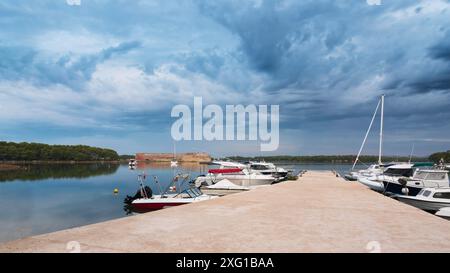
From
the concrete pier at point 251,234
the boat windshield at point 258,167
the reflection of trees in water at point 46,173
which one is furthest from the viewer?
the reflection of trees in water at point 46,173

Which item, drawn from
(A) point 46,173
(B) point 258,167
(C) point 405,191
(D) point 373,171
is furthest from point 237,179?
(A) point 46,173

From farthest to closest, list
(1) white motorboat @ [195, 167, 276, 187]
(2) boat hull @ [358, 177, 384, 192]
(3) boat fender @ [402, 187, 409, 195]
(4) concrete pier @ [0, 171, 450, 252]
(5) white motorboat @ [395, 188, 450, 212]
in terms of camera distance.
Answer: (1) white motorboat @ [195, 167, 276, 187] → (2) boat hull @ [358, 177, 384, 192] → (3) boat fender @ [402, 187, 409, 195] → (5) white motorboat @ [395, 188, 450, 212] → (4) concrete pier @ [0, 171, 450, 252]

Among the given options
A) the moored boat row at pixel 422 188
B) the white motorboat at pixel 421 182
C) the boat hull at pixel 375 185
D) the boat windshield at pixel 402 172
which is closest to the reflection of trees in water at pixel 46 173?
the boat hull at pixel 375 185

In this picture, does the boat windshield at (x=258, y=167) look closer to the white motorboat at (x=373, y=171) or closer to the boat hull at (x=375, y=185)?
the white motorboat at (x=373, y=171)

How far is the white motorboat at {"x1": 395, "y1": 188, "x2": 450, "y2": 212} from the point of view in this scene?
18.6m

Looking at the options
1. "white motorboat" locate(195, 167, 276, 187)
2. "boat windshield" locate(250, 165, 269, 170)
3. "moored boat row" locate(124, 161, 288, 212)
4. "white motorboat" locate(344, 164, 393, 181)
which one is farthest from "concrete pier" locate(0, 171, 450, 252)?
"boat windshield" locate(250, 165, 269, 170)

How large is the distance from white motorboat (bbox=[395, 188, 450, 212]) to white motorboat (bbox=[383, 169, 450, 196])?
151 cm

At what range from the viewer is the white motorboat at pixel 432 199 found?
61.0 feet

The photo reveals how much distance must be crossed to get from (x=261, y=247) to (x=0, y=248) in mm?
4645

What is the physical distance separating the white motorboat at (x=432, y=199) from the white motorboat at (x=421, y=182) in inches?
59.5

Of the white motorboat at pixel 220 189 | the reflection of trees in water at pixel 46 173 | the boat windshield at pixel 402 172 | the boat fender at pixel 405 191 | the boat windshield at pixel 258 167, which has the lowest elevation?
the reflection of trees in water at pixel 46 173

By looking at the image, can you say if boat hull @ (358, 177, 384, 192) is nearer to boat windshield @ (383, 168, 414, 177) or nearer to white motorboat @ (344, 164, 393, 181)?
boat windshield @ (383, 168, 414, 177)
